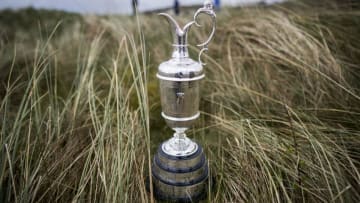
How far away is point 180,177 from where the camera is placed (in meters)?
0.81

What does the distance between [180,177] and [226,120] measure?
0.36 meters

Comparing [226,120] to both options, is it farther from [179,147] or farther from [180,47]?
[180,47]

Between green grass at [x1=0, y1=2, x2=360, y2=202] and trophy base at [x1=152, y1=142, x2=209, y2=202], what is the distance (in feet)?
0.18

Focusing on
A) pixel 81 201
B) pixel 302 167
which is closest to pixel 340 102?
pixel 302 167

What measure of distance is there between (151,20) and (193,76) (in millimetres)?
2388

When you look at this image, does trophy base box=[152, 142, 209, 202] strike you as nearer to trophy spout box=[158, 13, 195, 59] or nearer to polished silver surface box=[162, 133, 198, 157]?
polished silver surface box=[162, 133, 198, 157]

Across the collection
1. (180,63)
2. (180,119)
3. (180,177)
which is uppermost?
(180,63)

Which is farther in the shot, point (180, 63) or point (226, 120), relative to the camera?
point (226, 120)

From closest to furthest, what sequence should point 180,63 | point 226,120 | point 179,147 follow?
point 180,63 → point 179,147 → point 226,120

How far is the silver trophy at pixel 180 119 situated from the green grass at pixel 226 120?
61 millimetres

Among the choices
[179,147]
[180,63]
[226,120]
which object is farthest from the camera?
[226,120]

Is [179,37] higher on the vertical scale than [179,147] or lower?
higher

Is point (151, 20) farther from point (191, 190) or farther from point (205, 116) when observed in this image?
point (191, 190)

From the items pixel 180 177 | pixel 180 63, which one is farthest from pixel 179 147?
pixel 180 63
